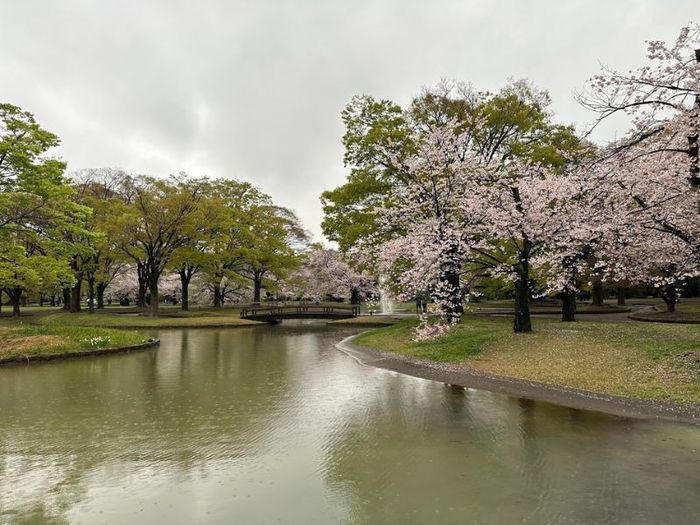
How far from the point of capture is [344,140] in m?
26.7

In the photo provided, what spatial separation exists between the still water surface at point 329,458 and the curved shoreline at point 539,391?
54 centimetres

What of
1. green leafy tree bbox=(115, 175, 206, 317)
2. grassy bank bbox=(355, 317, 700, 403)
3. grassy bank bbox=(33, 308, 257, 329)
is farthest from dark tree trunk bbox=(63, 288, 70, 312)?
grassy bank bbox=(355, 317, 700, 403)

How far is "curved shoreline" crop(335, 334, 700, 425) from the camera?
31.6 ft

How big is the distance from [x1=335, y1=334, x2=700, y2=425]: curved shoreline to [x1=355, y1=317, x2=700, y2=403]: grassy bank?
1.12ft

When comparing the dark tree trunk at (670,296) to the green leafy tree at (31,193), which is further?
the dark tree trunk at (670,296)

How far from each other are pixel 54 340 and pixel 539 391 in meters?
19.3

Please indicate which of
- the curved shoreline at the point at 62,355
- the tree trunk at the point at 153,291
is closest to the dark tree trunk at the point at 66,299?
the tree trunk at the point at 153,291

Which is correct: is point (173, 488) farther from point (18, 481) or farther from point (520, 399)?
point (520, 399)

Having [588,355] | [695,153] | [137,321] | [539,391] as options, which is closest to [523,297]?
[588,355]

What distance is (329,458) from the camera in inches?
300

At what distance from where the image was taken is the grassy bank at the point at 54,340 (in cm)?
1816

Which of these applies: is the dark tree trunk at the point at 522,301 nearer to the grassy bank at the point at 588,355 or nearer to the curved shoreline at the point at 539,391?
the grassy bank at the point at 588,355

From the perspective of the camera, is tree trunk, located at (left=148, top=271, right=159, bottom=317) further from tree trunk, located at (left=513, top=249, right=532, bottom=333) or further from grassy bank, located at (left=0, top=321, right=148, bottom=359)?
tree trunk, located at (left=513, top=249, right=532, bottom=333)

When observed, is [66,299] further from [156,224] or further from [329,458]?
[329,458]
